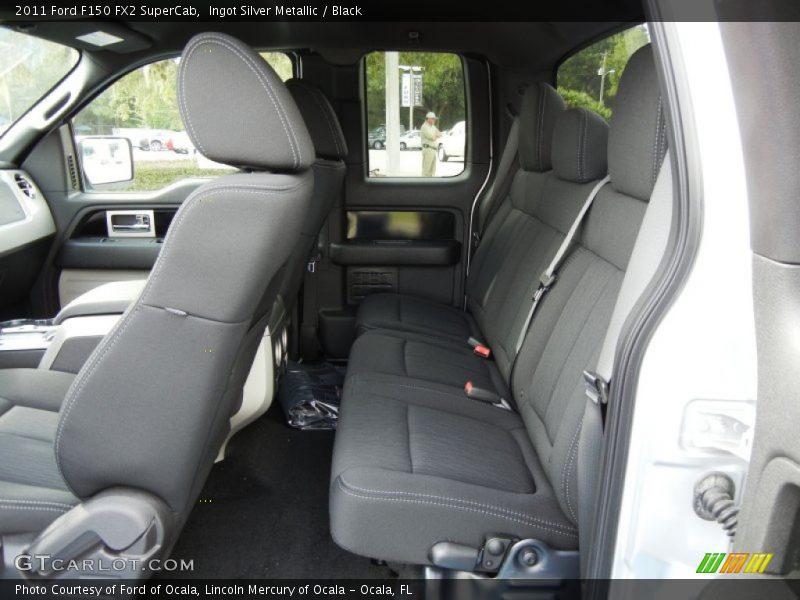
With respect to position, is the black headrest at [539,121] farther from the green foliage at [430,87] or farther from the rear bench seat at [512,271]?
the green foliage at [430,87]

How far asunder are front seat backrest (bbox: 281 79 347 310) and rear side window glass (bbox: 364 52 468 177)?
0.69 meters

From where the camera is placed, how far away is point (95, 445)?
1404 millimetres

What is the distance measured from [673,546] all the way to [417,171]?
8.46ft

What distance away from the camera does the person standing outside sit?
3.34m

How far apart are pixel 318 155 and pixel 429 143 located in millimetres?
991

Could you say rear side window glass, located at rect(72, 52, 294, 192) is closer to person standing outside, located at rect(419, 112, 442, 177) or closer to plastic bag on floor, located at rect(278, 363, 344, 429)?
person standing outside, located at rect(419, 112, 442, 177)

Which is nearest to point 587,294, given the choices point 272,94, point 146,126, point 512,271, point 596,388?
point 596,388

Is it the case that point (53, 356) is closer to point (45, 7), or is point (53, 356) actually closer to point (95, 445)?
point (95, 445)

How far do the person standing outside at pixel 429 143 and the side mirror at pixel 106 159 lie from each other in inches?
52.8

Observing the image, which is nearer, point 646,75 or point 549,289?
point 646,75

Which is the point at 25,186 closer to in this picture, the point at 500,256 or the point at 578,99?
the point at 500,256

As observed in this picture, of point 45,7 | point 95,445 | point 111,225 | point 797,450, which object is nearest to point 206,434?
point 95,445

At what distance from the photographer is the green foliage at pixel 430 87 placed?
327 cm

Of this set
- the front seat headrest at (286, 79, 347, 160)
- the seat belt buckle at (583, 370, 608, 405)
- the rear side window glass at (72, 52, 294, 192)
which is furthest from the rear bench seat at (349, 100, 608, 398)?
the rear side window glass at (72, 52, 294, 192)
